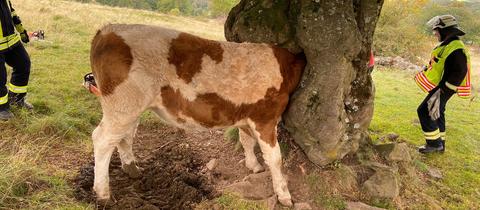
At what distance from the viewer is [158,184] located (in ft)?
16.1

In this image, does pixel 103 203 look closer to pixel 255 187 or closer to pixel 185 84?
pixel 185 84

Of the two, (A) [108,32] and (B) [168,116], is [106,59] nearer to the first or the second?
(A) [108,32]

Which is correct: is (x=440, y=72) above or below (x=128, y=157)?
above

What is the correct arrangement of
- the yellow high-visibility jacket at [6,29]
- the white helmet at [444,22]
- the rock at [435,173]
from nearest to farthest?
the yellow high-visibility jacket at [6,29]
the rock at [435,173]
the white helmet at [444,22]

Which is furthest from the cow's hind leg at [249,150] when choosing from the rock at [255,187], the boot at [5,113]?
the boot at [5,113]

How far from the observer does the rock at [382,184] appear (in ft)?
16.4

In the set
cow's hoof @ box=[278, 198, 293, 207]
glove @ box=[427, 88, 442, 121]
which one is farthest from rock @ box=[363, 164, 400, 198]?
glove @ box=[427, 88, 442, 121]

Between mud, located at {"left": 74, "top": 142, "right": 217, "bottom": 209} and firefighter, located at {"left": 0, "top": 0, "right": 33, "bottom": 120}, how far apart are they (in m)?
2.22

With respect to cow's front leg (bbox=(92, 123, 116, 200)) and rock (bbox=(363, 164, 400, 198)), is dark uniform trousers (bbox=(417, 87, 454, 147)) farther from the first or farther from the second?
cow's front leg (bbox=(92, 123, 116, 200))

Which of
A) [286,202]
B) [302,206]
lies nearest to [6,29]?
[286,202]

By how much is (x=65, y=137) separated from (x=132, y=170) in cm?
164

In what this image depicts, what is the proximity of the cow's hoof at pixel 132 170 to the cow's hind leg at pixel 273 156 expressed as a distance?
1.73m

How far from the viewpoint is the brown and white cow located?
4.09m

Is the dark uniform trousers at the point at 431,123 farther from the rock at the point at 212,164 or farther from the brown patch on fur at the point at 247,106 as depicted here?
the rock at the point at 212,164
